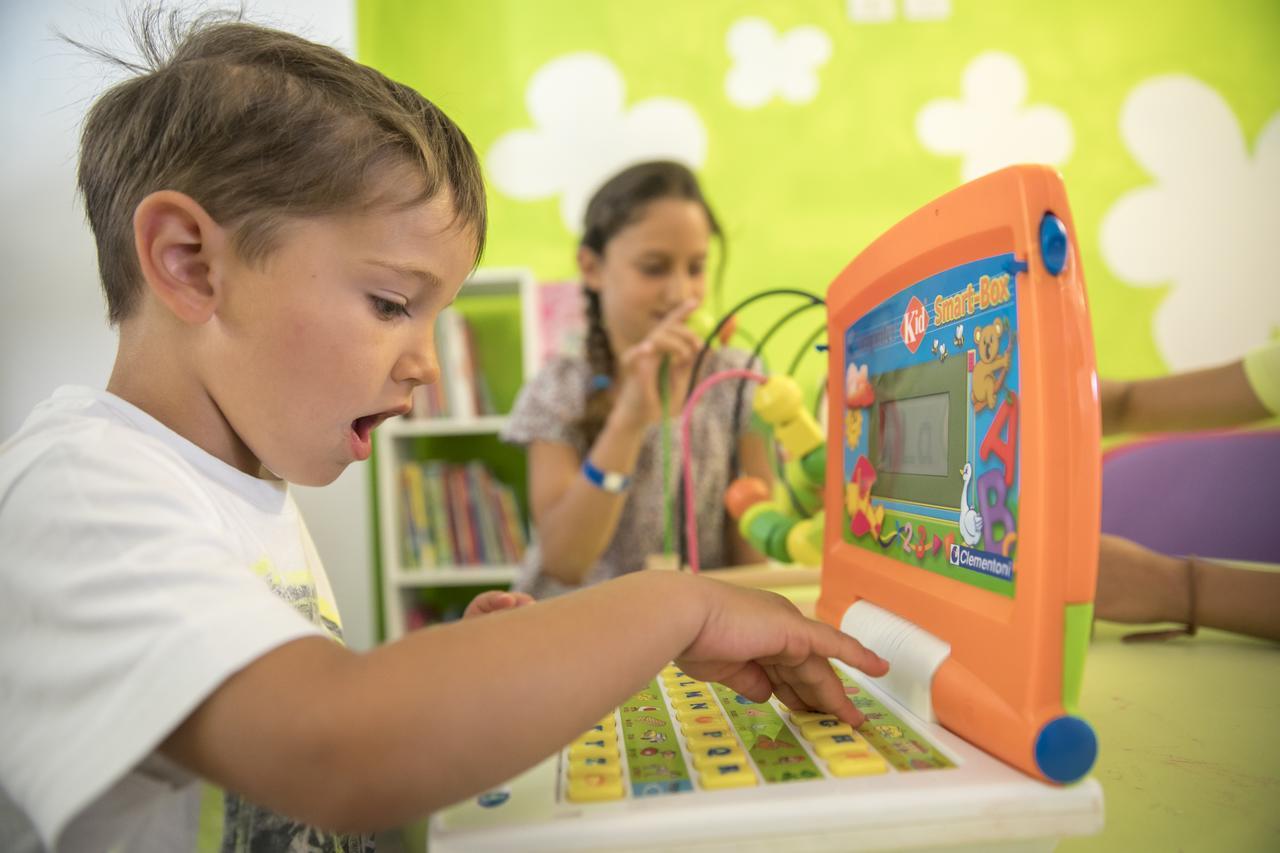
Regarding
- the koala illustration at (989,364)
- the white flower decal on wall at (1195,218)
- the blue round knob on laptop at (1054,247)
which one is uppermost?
the white flower decal on wall at (1195,218)

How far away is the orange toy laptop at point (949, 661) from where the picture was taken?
0.33 metres

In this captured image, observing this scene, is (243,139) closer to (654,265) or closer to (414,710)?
(414,710)

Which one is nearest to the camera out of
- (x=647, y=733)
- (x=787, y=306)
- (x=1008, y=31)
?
(x=647, y=733)

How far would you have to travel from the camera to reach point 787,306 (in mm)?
2057

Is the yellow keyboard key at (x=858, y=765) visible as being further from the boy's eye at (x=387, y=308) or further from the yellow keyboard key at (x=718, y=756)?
the boy's eye at (x=387, y=308)

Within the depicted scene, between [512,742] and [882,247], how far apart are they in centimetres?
40

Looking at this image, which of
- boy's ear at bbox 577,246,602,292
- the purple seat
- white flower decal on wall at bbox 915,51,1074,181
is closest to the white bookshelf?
boy's ear at bbox 577,246,602,292

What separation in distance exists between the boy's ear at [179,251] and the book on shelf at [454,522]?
1.64 meters

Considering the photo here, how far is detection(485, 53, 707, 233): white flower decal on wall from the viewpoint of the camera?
2.30m

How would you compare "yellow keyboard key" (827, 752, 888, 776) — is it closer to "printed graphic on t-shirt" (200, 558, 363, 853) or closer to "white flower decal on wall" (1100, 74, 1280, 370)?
"printed graphic on t-shirt" (200, 558, 363, 853)

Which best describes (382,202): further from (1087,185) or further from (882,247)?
(1087,185)

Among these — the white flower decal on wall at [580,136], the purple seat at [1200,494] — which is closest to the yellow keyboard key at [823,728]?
the purple seat at [1200,494]

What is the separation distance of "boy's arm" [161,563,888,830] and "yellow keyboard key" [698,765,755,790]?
Answer: 0.16ft

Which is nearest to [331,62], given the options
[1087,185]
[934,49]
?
[934,49]
